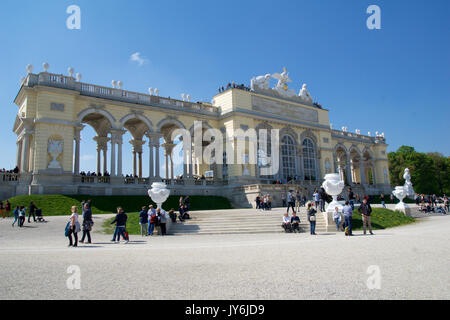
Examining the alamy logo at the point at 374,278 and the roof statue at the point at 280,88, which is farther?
the roof statue at the point at 280,88

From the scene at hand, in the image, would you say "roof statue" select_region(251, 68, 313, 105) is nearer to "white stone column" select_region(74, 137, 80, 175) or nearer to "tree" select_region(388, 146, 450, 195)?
"white stone column" select_region(74, 137, 80, 175)

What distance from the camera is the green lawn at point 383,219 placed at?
66.3 feet

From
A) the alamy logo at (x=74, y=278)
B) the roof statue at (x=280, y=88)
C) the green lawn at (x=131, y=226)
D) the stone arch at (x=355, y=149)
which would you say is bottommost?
the alamy logo at (x=74, y=278)

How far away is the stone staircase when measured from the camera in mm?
18969

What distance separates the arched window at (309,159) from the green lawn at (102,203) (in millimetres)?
14694

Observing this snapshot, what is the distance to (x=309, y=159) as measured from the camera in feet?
146

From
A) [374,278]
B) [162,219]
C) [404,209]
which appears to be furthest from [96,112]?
[374,278]

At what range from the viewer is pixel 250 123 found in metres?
38.7

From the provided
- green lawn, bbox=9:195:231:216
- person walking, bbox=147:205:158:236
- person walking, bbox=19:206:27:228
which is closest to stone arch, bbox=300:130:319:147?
green lawn, bbox=9:195:231:216

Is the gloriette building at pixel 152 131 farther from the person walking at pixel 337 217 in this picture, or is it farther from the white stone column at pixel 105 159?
the person walking at pixel 337 217

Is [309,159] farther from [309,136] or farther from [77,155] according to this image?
[77,155]

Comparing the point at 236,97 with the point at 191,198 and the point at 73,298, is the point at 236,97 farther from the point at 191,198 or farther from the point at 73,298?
the point at 73,298

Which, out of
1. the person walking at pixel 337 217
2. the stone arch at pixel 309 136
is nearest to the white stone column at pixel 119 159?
the person walking at pixel 337 217

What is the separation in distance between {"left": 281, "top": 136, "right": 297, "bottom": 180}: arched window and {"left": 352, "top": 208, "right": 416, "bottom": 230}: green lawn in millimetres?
17329
